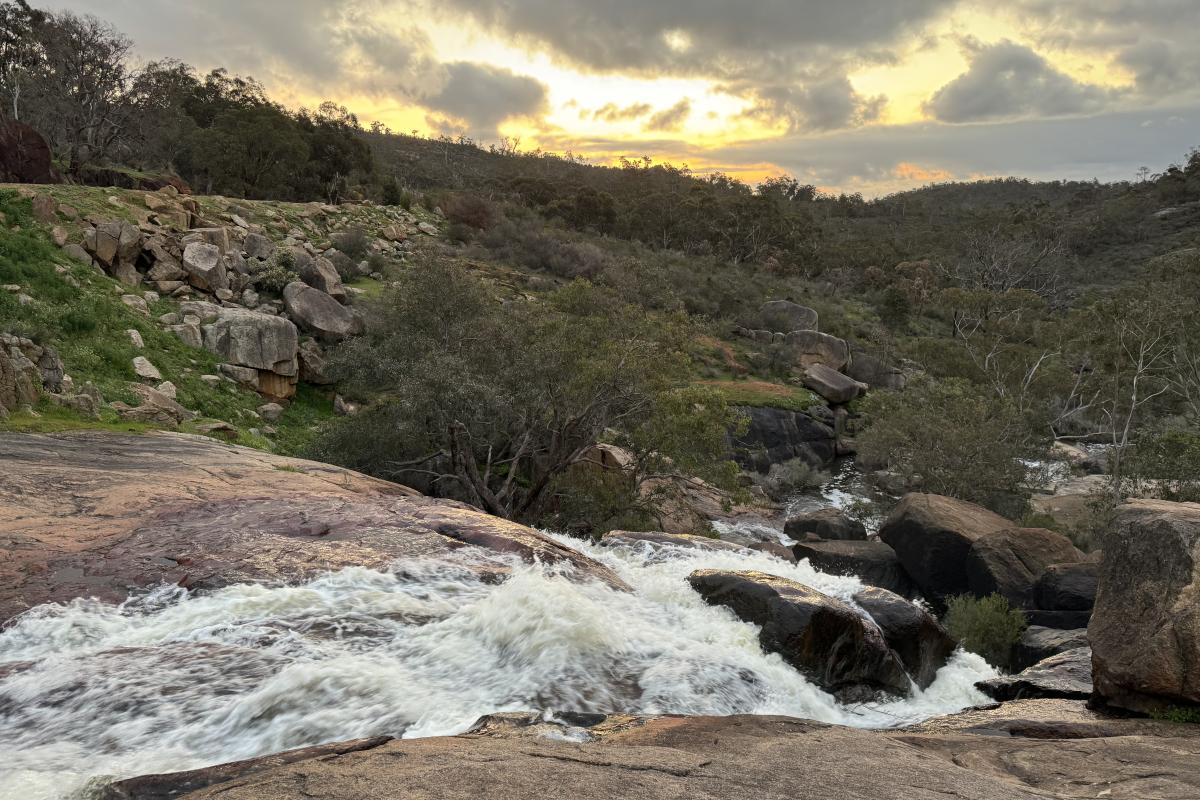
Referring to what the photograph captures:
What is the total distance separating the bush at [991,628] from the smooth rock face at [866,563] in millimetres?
3958

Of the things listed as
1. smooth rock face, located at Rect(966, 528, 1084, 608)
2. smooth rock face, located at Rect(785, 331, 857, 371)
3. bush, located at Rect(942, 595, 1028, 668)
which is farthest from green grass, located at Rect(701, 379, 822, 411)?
bush, located at Rect(942, 595, 1028, 668)

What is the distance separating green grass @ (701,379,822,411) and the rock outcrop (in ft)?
91.8

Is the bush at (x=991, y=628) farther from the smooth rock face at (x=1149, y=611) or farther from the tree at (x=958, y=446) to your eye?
the tree at (x=958, y=446)

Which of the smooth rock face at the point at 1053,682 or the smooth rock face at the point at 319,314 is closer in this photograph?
the smooth rock face at the point at 1053,682

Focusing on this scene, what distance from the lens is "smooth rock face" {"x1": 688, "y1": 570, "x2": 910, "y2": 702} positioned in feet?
33.3

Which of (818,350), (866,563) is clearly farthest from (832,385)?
(866,563)

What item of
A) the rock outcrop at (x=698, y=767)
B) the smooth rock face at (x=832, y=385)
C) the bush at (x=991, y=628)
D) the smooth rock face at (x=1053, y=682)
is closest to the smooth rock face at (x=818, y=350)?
the smooth rock face at (x=832, y=385)

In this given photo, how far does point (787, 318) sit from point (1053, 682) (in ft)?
130

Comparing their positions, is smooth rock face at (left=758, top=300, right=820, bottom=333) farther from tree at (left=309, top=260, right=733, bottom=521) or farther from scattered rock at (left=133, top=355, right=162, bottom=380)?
scattered rock at (left=133, top=355, right=162, bottom=380)

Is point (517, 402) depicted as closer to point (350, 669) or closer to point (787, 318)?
point (350, 669)

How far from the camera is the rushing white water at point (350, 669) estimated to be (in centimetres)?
627

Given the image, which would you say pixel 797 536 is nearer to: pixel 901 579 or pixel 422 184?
pixel 901 579

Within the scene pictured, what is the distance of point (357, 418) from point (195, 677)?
1345cm

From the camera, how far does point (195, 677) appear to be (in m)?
7.15
